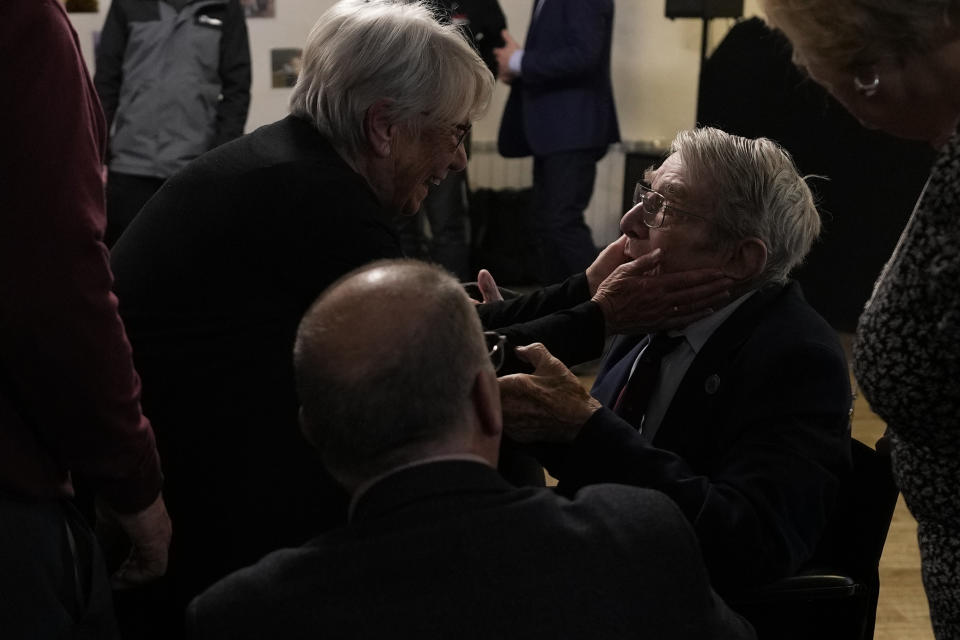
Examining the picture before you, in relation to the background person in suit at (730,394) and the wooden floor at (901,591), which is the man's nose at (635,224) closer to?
the background person in suit at (730,394)

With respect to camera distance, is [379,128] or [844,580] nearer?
[844,580]

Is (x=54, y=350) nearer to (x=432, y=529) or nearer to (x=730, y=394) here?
(x=432, y=529)

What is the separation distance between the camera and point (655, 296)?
1.89 m

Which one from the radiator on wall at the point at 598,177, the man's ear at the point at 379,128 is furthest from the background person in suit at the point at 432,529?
the radiator on wall at the point at 598,177

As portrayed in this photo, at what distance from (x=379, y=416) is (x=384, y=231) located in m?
0.69

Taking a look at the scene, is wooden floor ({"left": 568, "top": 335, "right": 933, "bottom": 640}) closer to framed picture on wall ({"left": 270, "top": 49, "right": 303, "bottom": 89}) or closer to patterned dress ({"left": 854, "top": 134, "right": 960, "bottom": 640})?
patterned dress ({"left": 854, "top": 134, "right": 960, "bottom": 640})

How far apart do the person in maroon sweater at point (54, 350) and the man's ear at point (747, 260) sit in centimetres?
98

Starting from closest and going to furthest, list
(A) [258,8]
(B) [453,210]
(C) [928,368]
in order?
(C) [928,368], (B) [453,210], (A) [258,8]

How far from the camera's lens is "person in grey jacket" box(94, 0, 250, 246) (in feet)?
15.7

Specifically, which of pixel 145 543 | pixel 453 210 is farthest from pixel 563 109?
pixel 145 543

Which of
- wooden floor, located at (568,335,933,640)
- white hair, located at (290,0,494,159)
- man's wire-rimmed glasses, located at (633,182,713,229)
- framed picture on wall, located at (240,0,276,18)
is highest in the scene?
white hair, located at (290,0,494,159)

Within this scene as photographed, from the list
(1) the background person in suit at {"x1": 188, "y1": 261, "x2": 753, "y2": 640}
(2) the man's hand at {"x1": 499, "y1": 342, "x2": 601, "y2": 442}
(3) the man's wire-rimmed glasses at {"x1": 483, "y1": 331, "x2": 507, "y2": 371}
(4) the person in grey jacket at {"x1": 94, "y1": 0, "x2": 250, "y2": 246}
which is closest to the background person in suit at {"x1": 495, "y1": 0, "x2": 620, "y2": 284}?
(4) the person in grey jacket at {"x1": 94, "y1": 0, "x2": 250, "y2": 246}

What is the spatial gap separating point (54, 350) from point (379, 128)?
68 cm

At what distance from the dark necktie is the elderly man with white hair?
0.51 m
